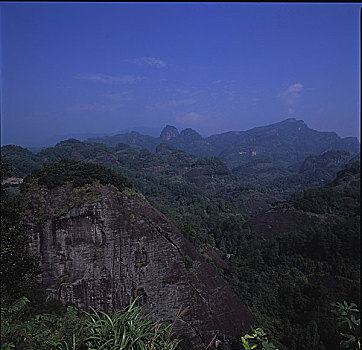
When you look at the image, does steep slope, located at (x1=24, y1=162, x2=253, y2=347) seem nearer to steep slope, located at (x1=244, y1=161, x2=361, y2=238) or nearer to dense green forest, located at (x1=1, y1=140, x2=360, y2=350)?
dense green forest, located at (x1=1, y1=140, x2=360, y2=350)

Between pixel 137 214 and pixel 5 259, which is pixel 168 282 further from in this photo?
pixel 5 259

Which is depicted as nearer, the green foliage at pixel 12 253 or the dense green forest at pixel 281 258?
the green foliage at pixel 12 253

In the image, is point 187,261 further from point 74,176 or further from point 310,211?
point 310,211

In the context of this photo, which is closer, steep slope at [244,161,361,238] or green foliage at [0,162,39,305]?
green foliage at [0,162,39,305]

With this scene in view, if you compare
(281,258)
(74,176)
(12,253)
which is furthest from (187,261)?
(281,258)

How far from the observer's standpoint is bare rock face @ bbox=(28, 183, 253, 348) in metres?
13.2

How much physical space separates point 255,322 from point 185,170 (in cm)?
7344

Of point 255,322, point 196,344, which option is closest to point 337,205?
point 255,322

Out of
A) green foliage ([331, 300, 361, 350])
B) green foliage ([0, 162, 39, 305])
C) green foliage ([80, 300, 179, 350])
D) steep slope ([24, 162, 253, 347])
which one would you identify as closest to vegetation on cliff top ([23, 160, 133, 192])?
steep slope ([24, 162, 253, 347])

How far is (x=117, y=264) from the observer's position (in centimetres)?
1377

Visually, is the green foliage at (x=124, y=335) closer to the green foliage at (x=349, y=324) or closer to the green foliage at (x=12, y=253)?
the green foliage at (x=349, y=324)

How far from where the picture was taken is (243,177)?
412 feet

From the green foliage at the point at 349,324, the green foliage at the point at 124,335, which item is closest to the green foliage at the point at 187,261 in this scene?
the green foliage at the point at 124,335

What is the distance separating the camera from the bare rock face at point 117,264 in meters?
13.2
